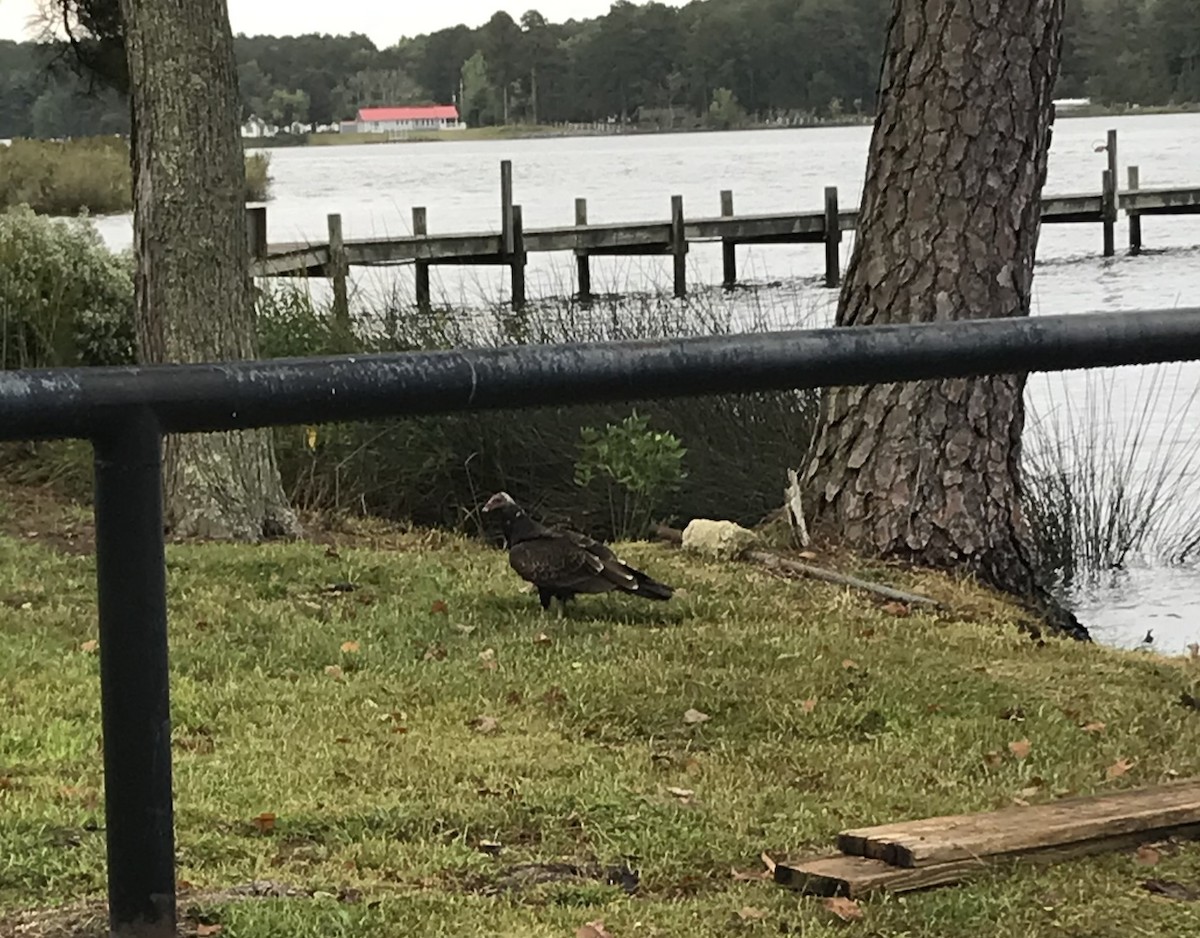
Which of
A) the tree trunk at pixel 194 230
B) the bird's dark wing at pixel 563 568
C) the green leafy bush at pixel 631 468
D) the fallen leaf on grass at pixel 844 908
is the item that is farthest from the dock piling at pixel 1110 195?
the fallen leaf on grass at pixel 844 908

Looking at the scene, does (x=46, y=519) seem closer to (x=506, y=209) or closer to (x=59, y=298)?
(x=59, y=298)

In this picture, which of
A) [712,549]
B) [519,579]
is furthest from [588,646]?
[712,549]

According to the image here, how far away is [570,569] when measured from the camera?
22.5 ft

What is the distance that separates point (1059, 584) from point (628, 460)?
9.52ft

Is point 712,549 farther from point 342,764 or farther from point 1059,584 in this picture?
point 342,764

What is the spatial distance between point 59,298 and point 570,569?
6.67 meters

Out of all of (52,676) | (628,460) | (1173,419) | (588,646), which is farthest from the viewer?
(1173,419)

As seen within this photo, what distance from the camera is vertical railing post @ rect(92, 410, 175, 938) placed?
2.01 metres

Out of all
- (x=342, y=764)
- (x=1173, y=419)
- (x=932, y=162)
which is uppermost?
(x=932, y=162)

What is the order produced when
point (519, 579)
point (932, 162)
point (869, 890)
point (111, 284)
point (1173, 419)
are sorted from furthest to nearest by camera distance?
1. point (1173, 419)
2. point (111, 284)
3. point (932, 162)
4. point (519, 579)
5. point (869, 890)

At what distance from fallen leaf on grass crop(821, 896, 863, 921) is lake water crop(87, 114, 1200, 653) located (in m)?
7.20

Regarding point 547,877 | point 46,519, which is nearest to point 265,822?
point 547,877

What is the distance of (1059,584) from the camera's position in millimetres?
11070

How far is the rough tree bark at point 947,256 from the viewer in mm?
8367
